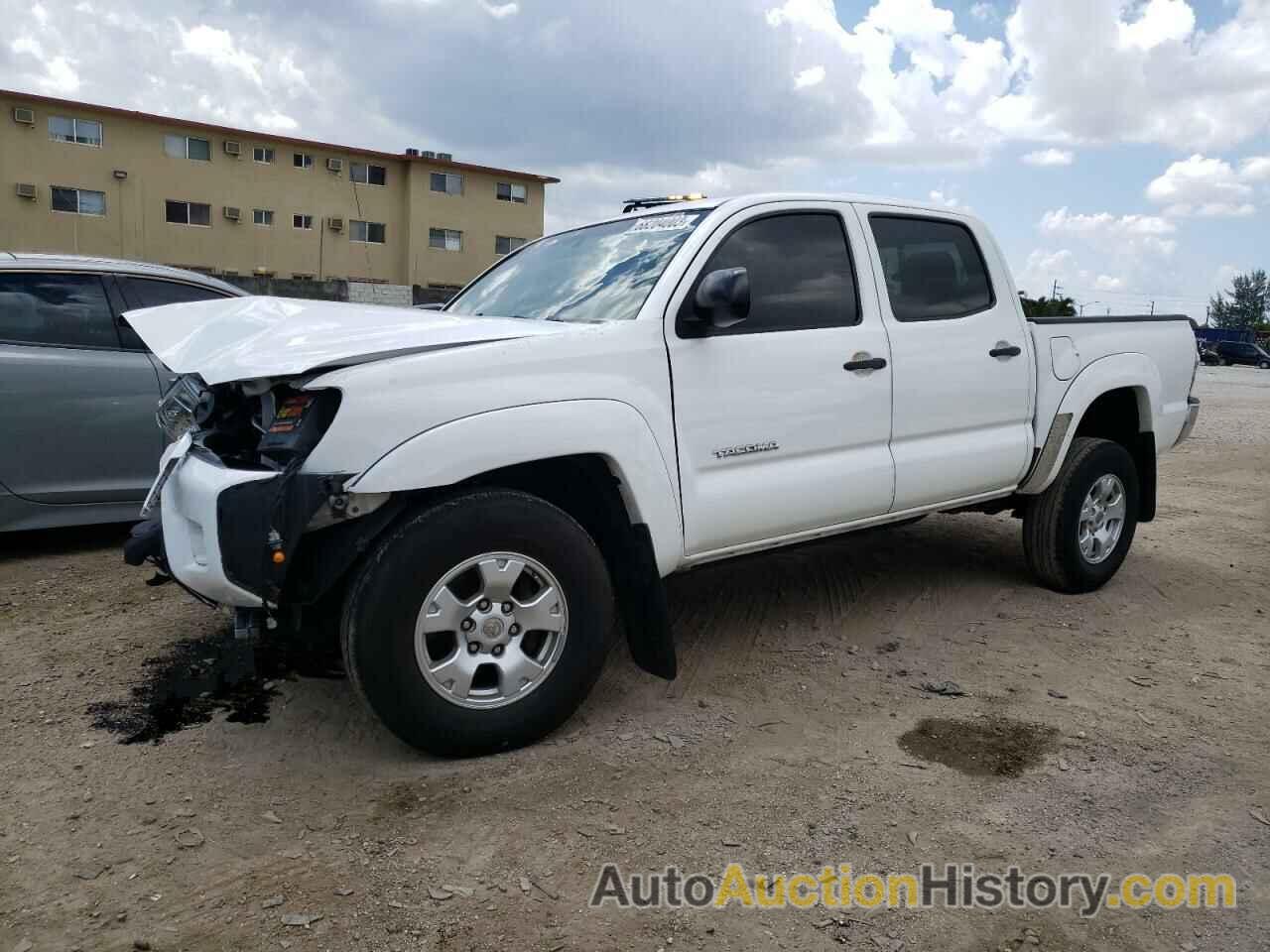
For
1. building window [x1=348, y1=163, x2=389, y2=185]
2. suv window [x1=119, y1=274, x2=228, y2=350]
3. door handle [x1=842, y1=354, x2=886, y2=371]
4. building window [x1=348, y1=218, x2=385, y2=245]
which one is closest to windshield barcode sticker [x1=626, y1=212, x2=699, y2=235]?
door handle [x1=842, y1=354, x2=886, y2=371]

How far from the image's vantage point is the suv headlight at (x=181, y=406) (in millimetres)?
3500

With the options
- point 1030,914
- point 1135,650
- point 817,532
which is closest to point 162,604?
point 817,532

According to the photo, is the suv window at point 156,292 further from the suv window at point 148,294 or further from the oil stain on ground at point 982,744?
the oil stain on ground at point 982,744

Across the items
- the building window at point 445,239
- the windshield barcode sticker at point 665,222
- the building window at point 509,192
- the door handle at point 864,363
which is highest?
the building window at point 509,192

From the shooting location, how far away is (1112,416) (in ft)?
18.3

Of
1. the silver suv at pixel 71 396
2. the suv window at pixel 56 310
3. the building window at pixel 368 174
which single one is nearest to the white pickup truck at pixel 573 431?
the silver suv at pixel 71 396

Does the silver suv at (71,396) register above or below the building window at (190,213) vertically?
below

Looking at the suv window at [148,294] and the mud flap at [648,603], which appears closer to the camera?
the mud flap at [648,603]

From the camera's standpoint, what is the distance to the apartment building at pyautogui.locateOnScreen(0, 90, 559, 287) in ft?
105

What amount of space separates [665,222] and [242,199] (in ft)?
115

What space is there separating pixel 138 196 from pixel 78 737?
35007 mm

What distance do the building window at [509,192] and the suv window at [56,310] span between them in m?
36.1

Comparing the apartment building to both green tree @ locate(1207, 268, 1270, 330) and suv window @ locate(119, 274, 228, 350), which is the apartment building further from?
green tree @ locate(1207, 268, 1270, 330)

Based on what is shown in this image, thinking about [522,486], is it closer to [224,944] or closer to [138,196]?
[224,944]
